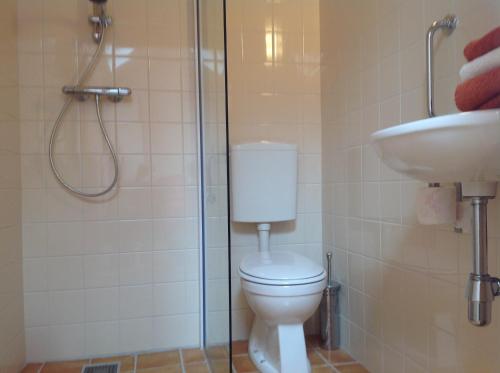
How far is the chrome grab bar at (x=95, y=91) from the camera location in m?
1.64

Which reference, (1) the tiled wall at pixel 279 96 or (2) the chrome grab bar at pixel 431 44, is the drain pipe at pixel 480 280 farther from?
(1) the tiled wall at pixel 279 96

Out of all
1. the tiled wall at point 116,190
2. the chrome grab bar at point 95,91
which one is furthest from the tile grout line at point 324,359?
the chrome grab bar at point 95,91

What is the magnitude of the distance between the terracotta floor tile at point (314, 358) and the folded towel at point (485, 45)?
138 centimetres

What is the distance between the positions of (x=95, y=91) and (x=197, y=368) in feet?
4.37

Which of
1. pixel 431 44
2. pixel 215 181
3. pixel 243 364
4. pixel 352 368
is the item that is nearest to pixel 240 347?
pixel 243 364

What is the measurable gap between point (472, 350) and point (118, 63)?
5.88ft

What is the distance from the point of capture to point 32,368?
162cm

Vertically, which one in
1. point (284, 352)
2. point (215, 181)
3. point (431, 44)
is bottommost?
point (284, 352)

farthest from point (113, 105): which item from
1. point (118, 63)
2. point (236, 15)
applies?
point (236, 15)

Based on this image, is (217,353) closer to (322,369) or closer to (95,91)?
(322,369)

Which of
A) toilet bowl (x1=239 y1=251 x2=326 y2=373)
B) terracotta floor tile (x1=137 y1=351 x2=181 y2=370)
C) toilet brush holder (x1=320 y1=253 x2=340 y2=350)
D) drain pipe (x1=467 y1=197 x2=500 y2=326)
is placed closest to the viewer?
drain pipe (x1=467 y1=197 x2=500 y2=326)

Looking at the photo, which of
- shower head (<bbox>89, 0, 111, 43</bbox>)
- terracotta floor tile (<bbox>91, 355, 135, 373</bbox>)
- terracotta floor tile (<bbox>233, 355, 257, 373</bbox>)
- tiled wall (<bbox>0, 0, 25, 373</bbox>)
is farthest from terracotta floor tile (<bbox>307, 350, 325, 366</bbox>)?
shower head (<bbox>89, 0, 111, 43</bbox>)

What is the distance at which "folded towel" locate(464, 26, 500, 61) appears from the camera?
724 mm

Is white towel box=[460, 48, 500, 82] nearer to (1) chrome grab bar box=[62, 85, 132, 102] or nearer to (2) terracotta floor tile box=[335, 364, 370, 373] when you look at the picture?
(2) terracotta floor tile box=[335, 364, 370, 373]
